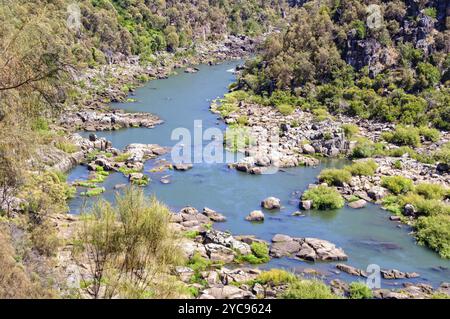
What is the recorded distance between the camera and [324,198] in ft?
104

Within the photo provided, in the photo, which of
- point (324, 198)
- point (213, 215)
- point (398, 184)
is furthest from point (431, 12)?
point (213, 215)

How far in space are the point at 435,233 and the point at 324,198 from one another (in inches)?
257

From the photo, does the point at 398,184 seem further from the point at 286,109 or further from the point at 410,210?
the point at 286,109

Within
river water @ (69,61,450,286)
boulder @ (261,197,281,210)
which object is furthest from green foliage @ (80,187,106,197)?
boulder @ (261,197,281,210)

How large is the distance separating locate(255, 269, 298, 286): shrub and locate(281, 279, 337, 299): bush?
48.7 inches

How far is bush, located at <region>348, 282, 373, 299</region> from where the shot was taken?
21750 mm

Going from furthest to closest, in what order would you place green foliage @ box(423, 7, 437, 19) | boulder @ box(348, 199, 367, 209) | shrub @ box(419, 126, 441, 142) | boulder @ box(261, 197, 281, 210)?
green foliage @ box(423, 7, 437, 19)
shrub @ box(419, 126, 441, 142)
boulder @ box(348, 199, 367, 209)
boulder @ box(261, 197, 281, 210)

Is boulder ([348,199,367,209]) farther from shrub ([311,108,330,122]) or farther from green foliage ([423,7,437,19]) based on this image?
green foliage ([423,7,437,19])

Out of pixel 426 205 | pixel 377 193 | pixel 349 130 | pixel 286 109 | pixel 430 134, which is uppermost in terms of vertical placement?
pixel 286 109

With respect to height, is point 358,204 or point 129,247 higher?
point 129,247

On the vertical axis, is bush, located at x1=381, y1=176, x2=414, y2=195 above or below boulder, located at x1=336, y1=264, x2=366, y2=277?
above

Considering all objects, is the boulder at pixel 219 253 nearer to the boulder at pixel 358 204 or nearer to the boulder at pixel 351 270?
the boulder at pixel 351 270
